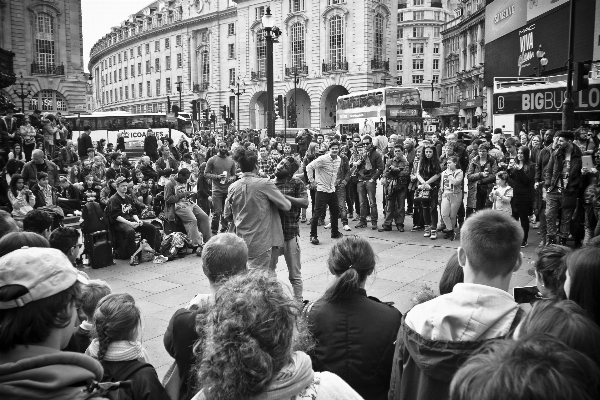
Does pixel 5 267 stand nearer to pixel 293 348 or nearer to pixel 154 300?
pixel 293 348

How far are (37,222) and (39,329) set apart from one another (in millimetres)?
4159

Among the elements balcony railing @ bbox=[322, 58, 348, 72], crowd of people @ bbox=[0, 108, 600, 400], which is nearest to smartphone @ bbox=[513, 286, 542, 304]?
crowd of people @ bbox=[0, 108, 600, 400]

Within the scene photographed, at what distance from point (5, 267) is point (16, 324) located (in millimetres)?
225

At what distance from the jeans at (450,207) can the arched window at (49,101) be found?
150 feet

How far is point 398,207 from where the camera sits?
11594 mm

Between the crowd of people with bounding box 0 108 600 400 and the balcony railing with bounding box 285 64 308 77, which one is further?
the balcony railing with bounding box 285 64 308 77

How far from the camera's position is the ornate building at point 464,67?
7150 cm

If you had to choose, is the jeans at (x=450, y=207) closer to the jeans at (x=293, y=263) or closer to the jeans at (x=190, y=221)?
the jeans at (x=293, y=263)

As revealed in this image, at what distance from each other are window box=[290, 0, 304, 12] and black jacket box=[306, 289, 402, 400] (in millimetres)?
62025

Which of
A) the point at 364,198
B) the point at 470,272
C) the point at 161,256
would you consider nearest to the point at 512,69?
the point at 364,198

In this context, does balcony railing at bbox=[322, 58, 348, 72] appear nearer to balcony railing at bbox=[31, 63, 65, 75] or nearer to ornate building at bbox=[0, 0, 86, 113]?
ornate building at bbox=[0, 0, 86, 113]

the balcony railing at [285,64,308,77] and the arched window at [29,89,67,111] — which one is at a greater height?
the balcony railing at [285,64,308,77]

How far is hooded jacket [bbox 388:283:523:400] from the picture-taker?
6.87ft

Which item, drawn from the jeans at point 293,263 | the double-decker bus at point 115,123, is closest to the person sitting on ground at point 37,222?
the jeans at point 293,263
